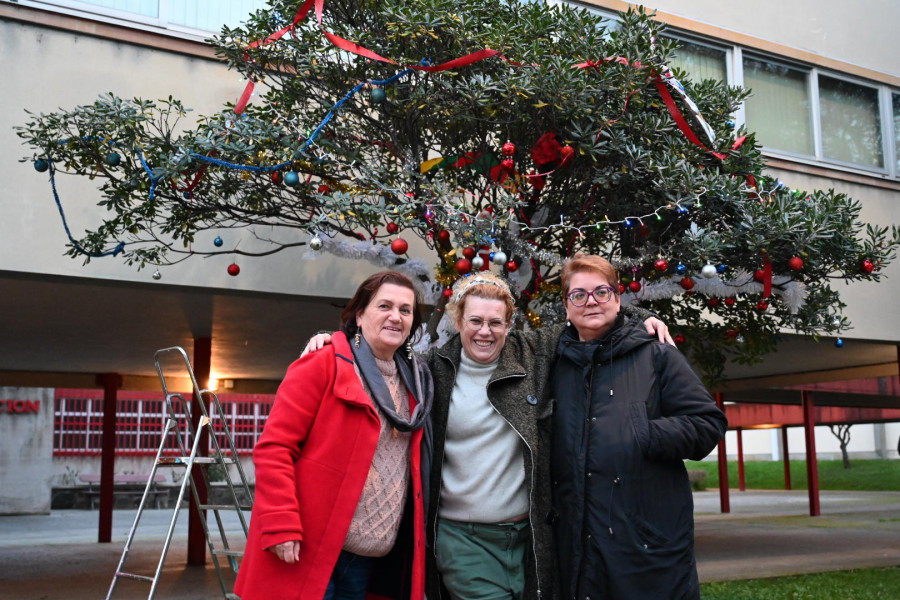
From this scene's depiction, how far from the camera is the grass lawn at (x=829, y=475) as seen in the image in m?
33.2

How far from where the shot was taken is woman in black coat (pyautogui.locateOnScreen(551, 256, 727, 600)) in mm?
2867

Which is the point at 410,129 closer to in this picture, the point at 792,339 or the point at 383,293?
the point at 383,293

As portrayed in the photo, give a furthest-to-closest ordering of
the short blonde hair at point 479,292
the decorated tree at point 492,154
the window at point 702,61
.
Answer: the window at point 702,61
the decorated tree at point 492,154
the short blonde hair at point 479,292

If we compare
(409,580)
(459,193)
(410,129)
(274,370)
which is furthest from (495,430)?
(274,370)

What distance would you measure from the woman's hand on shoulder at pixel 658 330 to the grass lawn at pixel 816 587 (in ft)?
14.9

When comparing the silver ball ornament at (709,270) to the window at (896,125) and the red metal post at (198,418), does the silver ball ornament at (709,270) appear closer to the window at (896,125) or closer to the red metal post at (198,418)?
the red metal post at (198,418)

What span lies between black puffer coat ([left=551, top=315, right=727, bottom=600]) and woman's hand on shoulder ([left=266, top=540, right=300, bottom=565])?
851mm

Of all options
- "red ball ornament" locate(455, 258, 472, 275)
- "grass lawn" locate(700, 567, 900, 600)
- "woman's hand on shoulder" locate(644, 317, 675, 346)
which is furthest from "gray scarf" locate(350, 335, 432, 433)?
"grass lawn" locate(700, 567, 900, 600)

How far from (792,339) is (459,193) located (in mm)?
6528

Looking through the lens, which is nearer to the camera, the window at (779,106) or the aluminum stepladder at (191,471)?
the aluminum stepladder at (191,471)

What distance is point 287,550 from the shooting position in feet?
9.40

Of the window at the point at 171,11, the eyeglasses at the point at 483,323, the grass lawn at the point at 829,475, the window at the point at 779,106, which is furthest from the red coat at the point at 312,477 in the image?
the grass lawn at the point at 829,475

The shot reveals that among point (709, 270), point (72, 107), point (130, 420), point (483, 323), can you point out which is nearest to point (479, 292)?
point (483, 323)

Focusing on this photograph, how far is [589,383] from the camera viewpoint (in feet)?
10.1
